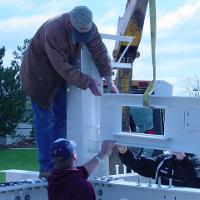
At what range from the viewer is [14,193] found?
3809 millimetres

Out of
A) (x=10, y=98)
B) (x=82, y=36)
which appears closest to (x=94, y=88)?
(x=82, y=36)

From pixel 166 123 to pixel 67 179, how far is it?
2.32ft

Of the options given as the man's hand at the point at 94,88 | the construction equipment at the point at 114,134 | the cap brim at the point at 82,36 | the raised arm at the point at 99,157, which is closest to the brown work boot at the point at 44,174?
the construction equipment at the point at 114,134

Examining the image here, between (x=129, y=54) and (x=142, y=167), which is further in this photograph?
(x=129, y=54)

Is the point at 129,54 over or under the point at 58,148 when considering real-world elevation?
over

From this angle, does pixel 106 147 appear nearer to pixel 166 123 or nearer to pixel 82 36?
pixel 166 123

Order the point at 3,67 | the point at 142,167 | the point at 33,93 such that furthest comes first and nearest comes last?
the point at 3,67 → the point at 142,167 → the point at 33,93

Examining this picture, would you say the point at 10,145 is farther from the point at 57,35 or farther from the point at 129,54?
the point at 57,35

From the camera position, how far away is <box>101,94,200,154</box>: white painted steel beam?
3680 millimetres

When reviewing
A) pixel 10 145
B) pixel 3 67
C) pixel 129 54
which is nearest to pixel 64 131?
pixel 129 54

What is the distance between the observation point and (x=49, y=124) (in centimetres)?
435

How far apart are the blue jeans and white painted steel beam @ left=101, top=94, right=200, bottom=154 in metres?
0.38

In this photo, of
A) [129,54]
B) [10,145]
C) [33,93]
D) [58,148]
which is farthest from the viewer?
[10,145]

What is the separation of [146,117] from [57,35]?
420 centimetres
